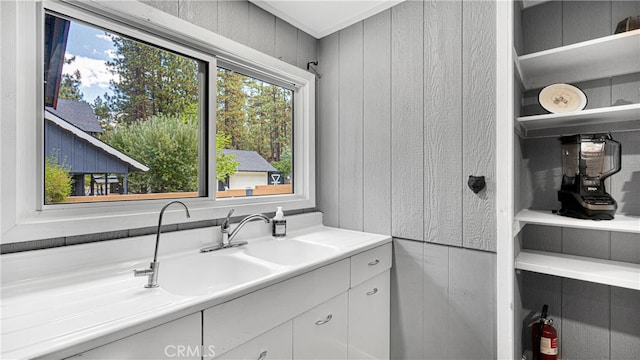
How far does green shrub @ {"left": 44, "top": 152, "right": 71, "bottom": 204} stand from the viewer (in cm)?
119

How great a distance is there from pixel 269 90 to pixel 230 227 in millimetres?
1013

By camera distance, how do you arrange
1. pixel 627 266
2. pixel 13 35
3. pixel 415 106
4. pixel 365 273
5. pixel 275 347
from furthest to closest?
1. pixel 415 106
2. pixel 365 273
3. pixel 627 266
4. pixel 275 347
5. pixel 13 35

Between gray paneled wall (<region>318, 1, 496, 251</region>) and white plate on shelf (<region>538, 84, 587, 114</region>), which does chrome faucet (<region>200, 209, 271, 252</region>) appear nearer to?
gray paneled wall (<region>318, 1, 496, 251</region>)

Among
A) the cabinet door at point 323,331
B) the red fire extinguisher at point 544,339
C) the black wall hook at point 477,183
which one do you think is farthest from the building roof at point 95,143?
the red fire extinguisher at point 544,339

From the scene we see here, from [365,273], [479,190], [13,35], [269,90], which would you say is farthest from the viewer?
[269,90]

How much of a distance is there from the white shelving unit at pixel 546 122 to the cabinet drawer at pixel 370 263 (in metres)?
0.62

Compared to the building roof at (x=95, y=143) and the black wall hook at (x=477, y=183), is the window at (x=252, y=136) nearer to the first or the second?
the building roof at (x=95, y=143)

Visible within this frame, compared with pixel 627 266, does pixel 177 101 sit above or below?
above

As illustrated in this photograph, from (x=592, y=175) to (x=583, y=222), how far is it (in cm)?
26

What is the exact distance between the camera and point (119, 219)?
1299mm

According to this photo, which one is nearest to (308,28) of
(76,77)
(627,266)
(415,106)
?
(415,106)

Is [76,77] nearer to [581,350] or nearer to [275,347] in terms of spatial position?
[275,347]

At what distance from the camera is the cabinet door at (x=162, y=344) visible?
761 mm

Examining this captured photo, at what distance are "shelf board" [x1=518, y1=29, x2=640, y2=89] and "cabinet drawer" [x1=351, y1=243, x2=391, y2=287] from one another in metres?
1.25
